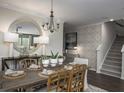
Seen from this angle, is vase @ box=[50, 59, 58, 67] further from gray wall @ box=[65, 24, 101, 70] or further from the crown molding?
gray wall @ box=[65, 24, 101, 70]

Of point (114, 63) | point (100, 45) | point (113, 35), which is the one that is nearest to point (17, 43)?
point (100, 45)

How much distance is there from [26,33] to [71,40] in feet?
12.9

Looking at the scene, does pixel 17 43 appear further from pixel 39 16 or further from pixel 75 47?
pixel 75 47

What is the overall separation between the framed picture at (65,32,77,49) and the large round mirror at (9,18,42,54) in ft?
10.7

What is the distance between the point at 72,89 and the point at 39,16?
328cm

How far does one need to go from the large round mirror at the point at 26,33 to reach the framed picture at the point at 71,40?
3.26m

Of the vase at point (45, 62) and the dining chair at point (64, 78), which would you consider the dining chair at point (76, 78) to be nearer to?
the dining chair at point (64, 78)

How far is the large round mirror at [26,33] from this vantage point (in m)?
3.97

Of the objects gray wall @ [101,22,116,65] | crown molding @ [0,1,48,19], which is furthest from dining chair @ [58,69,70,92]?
gray wall @ [101,22,116,65]

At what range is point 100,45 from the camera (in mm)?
5699

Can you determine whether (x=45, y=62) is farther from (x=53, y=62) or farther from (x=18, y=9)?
(x=18, y=9)

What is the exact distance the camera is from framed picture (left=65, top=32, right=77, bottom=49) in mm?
7352

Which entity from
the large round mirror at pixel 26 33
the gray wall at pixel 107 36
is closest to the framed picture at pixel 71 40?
the gray wall at pixel 107 36

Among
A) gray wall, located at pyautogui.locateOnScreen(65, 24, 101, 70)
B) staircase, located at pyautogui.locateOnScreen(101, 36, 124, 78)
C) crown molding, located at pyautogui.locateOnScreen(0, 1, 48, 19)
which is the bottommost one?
staircase, located at pyautogui.locateOnScreen(101, 36, 124, 78)
